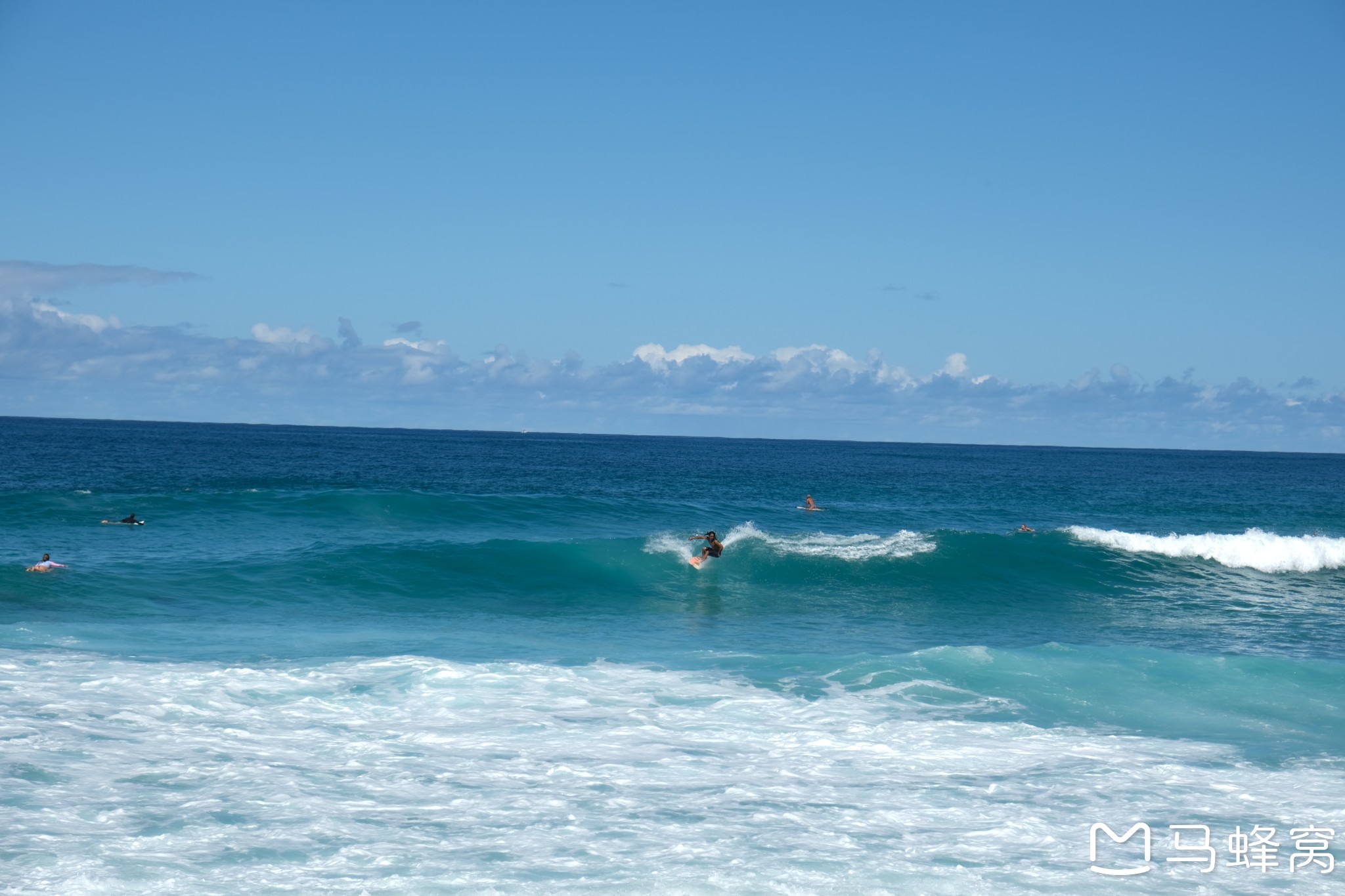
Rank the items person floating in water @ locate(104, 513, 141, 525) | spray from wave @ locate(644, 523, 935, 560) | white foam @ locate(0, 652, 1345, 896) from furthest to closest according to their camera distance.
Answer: person floating in water @ locate(104, 513, 141, 525) → spray from wave @ locate(644, 523, 935, 560) → white foam @ locate(0, 652, 1345, 896)

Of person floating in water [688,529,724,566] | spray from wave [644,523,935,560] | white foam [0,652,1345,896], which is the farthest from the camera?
spray from wave [644,523,935,560]

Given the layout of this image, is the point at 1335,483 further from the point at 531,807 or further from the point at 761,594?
the point at 531,807

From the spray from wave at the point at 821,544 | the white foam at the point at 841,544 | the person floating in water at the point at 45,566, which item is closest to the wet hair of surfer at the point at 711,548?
the spray from wave at the point at 821,544

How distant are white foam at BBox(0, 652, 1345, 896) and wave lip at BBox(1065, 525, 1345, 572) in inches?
797

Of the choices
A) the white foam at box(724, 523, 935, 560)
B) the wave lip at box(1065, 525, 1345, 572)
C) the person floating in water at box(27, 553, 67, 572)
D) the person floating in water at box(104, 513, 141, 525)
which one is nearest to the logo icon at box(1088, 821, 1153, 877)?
the white foam at box(724, 523, 935, 560)

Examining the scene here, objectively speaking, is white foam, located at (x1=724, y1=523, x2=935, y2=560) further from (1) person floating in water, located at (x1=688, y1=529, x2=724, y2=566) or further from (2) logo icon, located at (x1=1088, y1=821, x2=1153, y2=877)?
(2) logo icon, located at (x1=1088, y1=821, x2=1153, y2=877)

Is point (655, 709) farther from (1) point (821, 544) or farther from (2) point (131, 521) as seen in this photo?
(2) point (131, 521)

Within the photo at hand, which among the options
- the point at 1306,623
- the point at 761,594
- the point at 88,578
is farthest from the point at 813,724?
the point at 88,578

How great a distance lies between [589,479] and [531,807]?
54.0 m

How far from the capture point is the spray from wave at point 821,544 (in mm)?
27850

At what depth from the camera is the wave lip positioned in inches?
1150

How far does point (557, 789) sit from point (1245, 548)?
2804 centimetres

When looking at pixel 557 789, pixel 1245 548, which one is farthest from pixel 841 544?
pixel 557 789

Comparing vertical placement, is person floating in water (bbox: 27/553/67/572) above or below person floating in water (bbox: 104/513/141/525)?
below
